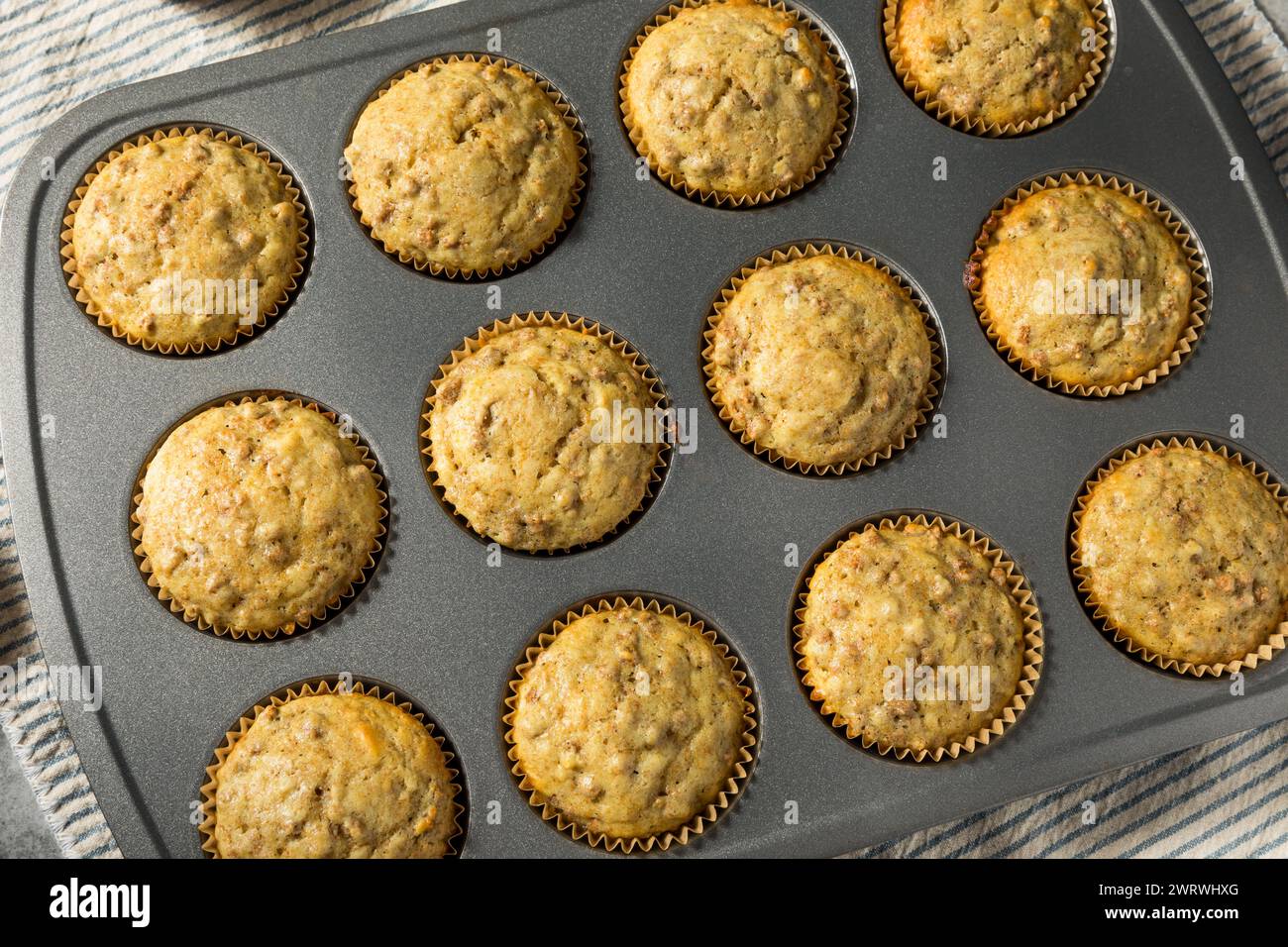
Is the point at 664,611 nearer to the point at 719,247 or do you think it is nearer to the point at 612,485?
the point at 612,485

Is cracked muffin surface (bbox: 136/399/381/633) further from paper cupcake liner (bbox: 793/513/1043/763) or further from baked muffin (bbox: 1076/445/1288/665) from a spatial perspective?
baked muffin (bbox: 1076/445/1288/665)

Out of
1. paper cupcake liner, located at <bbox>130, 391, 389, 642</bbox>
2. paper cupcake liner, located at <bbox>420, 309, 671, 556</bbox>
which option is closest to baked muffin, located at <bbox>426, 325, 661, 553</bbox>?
paper cupcake liner, located at <bbox>420, 309, 671, 556</bbox>

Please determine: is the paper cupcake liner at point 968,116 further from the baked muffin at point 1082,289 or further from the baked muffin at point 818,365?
the baked muffin at point 818,365

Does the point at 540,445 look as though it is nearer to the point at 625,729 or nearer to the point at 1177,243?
the point at 625,729

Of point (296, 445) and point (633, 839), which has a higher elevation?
point (296, 445)

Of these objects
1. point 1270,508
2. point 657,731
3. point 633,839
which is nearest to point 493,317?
point 657,731

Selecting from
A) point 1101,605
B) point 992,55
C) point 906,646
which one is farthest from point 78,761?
point 992,55

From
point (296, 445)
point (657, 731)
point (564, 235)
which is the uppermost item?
point (564, 235)
